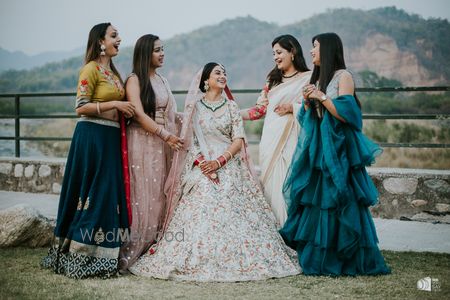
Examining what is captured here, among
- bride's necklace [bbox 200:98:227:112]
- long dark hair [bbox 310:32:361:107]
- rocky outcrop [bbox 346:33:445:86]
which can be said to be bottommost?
bride's necklace [bbox 200:98:227:112]

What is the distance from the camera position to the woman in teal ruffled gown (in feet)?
13.6

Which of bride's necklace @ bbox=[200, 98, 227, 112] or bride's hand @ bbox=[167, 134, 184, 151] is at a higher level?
bride's necklace @ bbox=[200, 98, 227, 112]

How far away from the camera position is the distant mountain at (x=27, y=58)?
106ft

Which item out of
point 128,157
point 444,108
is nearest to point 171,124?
point 128,157

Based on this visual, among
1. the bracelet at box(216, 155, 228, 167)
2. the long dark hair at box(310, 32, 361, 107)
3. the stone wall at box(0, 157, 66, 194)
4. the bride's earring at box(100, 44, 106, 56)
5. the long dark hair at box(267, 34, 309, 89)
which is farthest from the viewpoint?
the stone wall at box(0, 157, 66, 194)

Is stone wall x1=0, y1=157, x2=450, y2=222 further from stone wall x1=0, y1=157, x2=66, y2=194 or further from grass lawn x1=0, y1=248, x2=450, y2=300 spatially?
stone wall x1=0, y1=157, x2=66, y2=194

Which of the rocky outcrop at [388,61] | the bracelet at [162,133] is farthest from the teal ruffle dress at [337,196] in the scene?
the rocky outcrop at [388,61]

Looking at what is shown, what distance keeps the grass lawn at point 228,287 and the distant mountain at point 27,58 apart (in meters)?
30.4

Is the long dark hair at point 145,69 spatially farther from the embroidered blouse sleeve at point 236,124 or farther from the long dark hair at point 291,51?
the long dark hair at point 291,51

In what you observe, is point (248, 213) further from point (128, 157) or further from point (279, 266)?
point (128, 157)

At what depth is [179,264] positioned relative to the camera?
160 inches

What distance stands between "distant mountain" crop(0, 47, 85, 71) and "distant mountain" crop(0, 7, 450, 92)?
0.66m

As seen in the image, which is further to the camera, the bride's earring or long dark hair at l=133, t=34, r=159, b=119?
long dark hair at l=133, t=34, r=159, b=119

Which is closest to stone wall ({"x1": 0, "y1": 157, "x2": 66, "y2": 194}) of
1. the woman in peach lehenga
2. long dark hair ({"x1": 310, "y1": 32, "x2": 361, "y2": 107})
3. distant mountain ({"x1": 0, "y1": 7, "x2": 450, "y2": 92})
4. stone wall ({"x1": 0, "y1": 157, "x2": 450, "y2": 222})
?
the woman in peach lehenga
